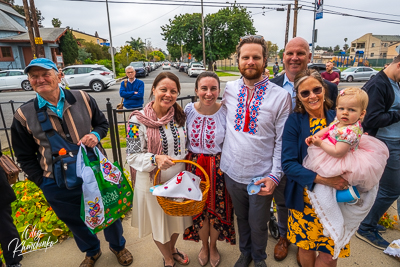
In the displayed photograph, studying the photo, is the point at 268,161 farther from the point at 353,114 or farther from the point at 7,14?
the point at 7,14

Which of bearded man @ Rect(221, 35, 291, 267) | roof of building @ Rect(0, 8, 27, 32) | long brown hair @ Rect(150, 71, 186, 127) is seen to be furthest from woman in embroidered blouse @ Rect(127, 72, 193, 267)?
roof of building @ Rect(0, 8, 27, 32)

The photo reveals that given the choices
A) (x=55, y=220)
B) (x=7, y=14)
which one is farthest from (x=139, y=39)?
(x=55, y=220)

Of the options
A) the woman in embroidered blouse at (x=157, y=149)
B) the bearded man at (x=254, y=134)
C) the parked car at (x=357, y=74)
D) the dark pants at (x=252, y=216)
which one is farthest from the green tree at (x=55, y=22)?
the dark pants at (x=252, y=216)

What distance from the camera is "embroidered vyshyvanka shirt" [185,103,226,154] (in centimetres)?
215

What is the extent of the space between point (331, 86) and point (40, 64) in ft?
8.15

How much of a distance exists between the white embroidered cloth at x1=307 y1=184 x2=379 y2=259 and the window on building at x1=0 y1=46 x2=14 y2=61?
29857mm

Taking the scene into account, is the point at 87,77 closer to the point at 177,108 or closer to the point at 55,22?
the point at 177,108

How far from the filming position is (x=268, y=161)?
6.67ft

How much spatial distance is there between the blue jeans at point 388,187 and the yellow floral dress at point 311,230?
1125 millimetres

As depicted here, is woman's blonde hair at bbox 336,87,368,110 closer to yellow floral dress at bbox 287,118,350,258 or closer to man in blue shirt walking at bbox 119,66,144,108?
yellow floral dress at bbox 287,118,350,258

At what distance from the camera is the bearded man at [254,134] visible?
6.43ft

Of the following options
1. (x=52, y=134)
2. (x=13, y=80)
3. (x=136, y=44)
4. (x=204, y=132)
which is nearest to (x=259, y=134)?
(x=204, y=132)

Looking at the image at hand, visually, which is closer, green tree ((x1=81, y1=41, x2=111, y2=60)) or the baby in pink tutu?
the baby in pink tutu

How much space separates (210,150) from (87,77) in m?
14.2
